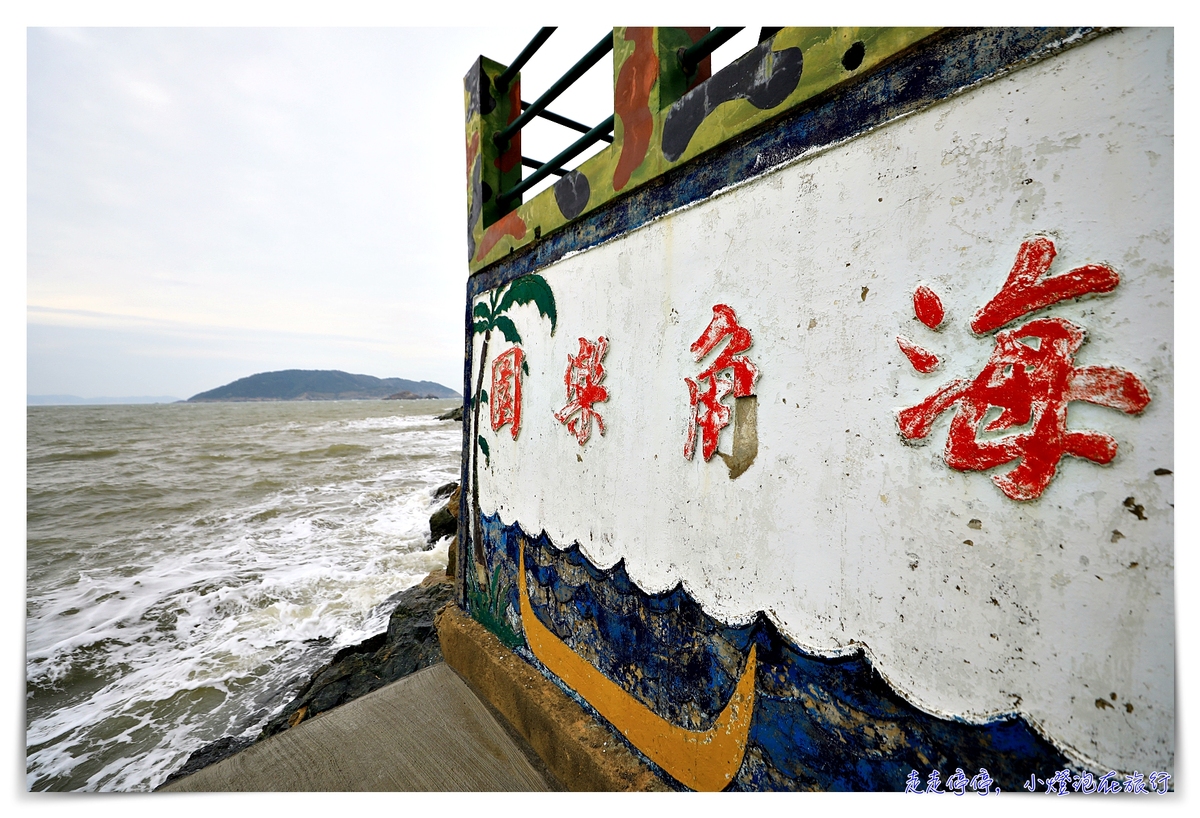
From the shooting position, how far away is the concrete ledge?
1.82 m

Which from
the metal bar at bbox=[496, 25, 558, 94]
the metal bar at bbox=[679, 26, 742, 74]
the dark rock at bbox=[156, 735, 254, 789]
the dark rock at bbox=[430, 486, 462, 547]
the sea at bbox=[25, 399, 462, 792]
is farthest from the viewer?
the dark rock at bbox=[430, 486, 462, 547]

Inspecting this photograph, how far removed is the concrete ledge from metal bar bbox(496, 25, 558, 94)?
3.25m

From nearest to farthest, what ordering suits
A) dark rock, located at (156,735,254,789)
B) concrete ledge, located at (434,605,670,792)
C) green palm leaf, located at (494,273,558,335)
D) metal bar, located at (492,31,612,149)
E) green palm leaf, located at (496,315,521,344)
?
concrete ledge, located at (434,605,670,792)
metal bar, located at (492,31,612,149)
green palm leaf, located at (494,273,558,335)
green palm leaf, located at (496,315,521,344)
dark rock, located at (156,735,254,789)

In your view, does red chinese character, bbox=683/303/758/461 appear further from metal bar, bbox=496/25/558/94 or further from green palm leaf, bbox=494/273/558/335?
metal bar, bbox=496/25/558/94

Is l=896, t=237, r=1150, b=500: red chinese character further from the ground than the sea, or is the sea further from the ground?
l=896, t=237, r=1150, b=500: red chinese character

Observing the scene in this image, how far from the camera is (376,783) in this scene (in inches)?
86.3

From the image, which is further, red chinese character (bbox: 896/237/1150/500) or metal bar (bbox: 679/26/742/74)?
metal bar (bbox: 679/26/742/74)

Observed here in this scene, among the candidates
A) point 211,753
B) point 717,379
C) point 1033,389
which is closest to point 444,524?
point 211,753

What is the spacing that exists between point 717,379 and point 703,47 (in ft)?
4.05

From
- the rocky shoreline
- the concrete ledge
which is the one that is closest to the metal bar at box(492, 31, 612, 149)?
the concrete ledge

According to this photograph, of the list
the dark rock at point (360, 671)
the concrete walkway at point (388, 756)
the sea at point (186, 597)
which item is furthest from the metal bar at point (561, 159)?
the dark rock at point (360, 671)

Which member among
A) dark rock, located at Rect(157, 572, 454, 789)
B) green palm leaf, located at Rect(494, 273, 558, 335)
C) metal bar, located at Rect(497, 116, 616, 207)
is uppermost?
metal bar, located at Rect(497, 116, 616, 207)

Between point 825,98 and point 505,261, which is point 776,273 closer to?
point 825,98

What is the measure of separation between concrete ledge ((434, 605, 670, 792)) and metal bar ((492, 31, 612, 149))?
2.90 m
